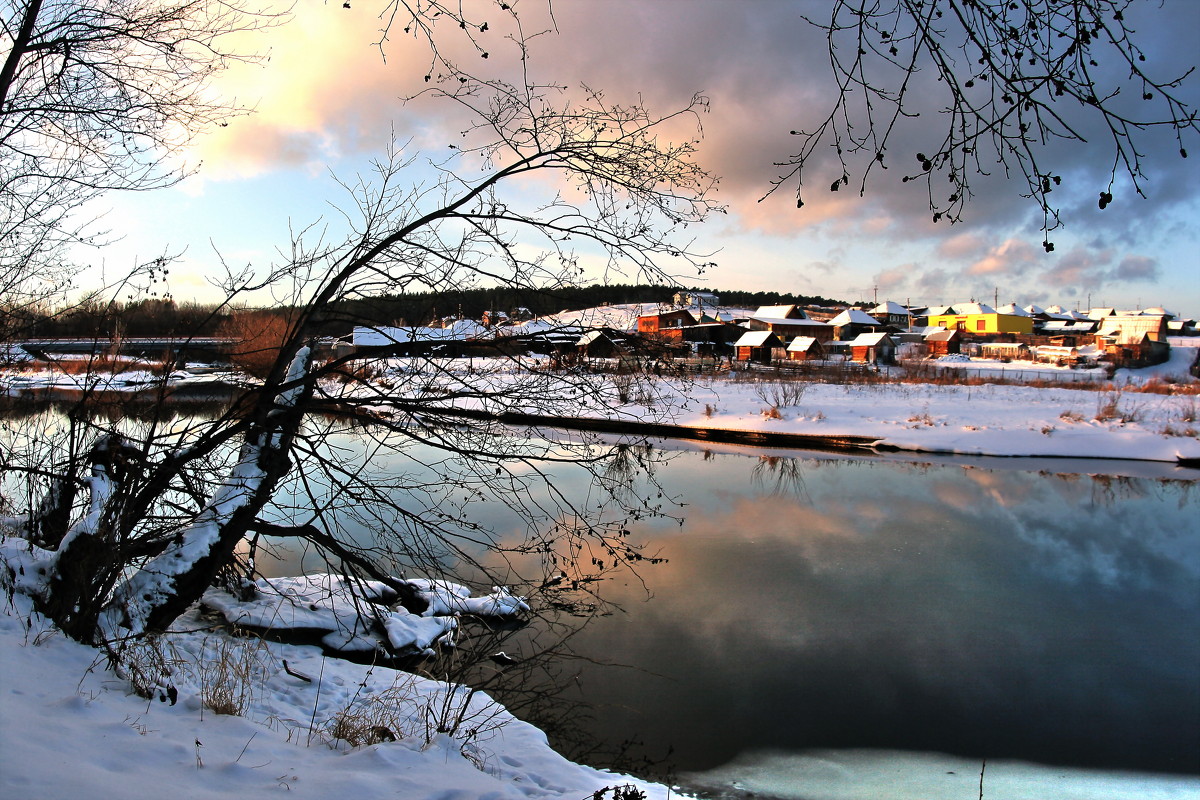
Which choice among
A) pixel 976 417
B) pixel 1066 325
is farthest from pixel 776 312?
pixel 976 417

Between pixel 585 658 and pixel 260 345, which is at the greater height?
pixel 260 345

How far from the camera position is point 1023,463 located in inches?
632

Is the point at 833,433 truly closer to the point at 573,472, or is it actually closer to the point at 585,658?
the point at 573,472

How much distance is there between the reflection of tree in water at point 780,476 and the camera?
13092 millimetres

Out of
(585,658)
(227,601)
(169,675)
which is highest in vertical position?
(169,675)

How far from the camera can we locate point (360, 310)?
4.78 m

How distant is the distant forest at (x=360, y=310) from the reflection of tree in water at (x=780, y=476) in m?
9.07

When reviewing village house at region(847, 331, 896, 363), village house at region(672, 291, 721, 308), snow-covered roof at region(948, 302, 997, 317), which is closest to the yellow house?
snow-covered roof at region(948, 302, 997, 317)

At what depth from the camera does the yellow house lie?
7769 centimetres

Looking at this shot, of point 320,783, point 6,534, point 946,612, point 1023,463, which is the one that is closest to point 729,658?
point 946,612

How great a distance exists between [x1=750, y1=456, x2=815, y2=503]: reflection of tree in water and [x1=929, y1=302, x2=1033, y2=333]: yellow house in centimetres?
6937

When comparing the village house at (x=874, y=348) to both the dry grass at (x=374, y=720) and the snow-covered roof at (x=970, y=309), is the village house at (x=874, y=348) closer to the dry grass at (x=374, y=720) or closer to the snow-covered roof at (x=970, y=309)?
the snow-covered roof at (x=970, y=309)

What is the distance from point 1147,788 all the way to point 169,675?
6011mm

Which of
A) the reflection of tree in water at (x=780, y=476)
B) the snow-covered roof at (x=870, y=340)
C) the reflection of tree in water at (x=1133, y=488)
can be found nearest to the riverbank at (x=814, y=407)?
the reflection of tree in water at (x=780, y=476)
